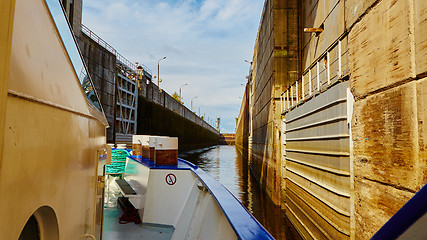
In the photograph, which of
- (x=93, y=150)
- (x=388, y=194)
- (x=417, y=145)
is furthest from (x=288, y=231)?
(x=93, y=150)

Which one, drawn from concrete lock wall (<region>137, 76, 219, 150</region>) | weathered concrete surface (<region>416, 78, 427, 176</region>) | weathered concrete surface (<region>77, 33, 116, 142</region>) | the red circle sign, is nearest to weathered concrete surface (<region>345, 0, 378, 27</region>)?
weathered concrete surface (<region>416, 78, 427, 176</region>)

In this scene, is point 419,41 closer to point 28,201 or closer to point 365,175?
point 365,175

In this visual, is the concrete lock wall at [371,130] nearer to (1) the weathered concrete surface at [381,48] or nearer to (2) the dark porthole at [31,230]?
(1) the weathered concrete surface at [381,48]

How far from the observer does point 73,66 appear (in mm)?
1842

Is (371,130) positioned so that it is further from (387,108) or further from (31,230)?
(31,230)

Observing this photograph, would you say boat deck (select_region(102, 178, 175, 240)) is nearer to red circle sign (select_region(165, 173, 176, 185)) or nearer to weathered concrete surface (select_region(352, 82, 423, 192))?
red circle sign (select_region(165, 173, 176, 185))

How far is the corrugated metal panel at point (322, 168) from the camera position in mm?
4945

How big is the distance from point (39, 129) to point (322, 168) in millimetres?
5746

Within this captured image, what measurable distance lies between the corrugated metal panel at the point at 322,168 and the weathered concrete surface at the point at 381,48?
0.57m

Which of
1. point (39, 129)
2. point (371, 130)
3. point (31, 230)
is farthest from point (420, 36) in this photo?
point (31, 230)

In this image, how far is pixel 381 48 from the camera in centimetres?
386

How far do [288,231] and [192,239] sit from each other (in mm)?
4926

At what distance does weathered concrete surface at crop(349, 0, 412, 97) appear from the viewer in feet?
11.1

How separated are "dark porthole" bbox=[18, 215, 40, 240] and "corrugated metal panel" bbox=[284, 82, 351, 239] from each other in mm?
4612
